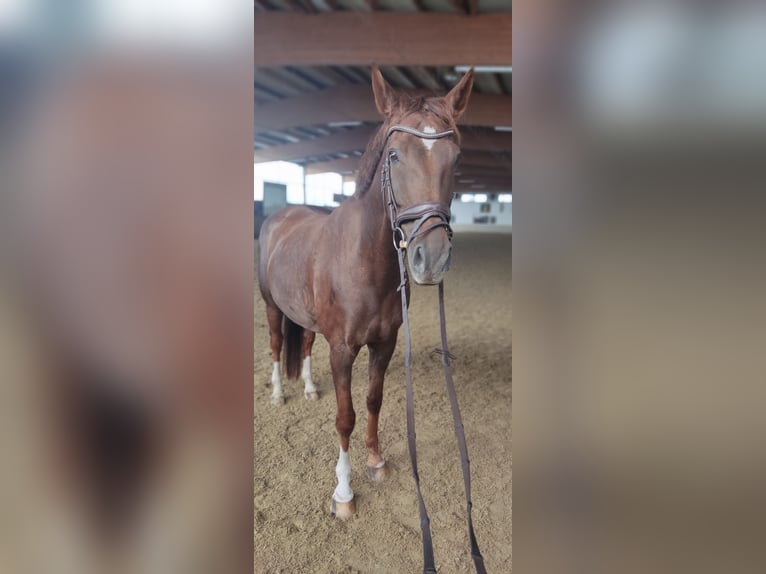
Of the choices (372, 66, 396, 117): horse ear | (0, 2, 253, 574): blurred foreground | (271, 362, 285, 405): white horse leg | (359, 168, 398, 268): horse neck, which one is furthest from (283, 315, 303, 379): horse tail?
(0, 2, 253, 574): blurred foreground

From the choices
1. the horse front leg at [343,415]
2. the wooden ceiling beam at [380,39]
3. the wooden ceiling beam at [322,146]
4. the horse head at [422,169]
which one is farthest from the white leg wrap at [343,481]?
the wooden ceiling beam at [380,39]

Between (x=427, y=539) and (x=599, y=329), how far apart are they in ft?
1.60

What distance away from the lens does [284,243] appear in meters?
1.70

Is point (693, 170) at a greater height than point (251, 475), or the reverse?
point (693, 170)

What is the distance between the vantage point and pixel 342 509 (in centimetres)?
121

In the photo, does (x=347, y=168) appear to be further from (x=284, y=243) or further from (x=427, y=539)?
(x=427, y=539)

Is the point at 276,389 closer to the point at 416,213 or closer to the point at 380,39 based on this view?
the point at 416,213

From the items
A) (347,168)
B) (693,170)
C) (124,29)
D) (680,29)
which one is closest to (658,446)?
(693,170)

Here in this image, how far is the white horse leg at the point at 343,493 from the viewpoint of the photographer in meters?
1.21

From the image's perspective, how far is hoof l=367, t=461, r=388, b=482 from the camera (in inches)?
56.7

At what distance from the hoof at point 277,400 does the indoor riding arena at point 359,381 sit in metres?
0.02

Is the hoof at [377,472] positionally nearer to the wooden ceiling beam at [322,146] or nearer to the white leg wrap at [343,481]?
the white leg wrap at [343,481]

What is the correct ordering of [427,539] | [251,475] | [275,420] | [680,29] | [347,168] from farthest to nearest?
[275,420], [347,168], [427,539], [251,475], [680,29]

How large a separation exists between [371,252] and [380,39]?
2.44ft
